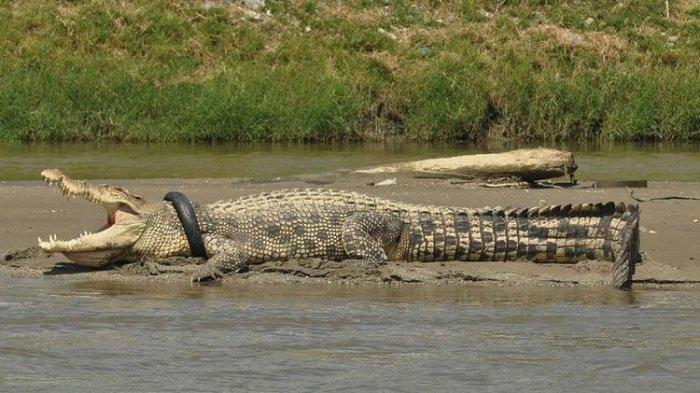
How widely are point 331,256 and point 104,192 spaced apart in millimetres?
1487

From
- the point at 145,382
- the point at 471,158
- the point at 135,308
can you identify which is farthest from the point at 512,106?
the point at 145,382

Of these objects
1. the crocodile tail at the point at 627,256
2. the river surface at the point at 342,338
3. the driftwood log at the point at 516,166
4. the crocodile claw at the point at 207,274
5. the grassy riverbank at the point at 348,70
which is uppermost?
the grassy riverbank at the point at 348,70

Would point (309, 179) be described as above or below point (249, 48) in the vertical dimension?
below

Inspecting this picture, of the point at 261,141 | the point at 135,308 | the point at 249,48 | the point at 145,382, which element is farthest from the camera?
the point at 249,48

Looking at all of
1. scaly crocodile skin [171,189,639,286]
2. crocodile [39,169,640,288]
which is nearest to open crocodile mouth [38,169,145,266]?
crocodile [39,169,640,288]

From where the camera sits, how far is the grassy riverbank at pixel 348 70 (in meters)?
18.5

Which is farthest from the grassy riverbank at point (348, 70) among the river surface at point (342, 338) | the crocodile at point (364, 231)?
the river surface at point (342, 338)

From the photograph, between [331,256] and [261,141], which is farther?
[261,141]

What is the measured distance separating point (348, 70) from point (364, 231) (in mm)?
11514

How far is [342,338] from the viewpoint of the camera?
704 centimetres

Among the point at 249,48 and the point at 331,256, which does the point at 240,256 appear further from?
the point at 249,48

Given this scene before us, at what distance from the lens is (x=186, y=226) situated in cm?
905

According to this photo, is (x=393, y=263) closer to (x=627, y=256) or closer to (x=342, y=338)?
(x=627, y=256)

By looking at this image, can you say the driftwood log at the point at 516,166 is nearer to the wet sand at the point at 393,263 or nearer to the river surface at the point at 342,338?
the wet sand at the point at 393,263
